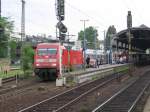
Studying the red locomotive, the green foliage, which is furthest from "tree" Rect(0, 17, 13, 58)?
the red locomotive

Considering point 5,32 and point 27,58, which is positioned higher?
point 5,32

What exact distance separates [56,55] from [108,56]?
56498mm

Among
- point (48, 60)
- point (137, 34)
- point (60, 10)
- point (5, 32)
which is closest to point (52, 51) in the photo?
point (48, 60)

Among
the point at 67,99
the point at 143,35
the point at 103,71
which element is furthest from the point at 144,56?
the point at 67,99

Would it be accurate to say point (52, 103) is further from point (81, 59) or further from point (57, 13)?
point (81, 59)

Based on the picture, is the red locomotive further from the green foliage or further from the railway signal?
the railway signal

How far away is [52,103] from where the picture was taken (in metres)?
21.6

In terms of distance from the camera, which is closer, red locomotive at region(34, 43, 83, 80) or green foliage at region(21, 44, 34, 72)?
red locomotive at region(34, 43, 83, 80)

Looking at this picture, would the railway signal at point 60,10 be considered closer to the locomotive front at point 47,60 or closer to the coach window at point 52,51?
the locomotive front at point 47,60

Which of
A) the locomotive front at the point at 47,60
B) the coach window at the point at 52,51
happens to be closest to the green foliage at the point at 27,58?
the locomotive front at the point at 47,60

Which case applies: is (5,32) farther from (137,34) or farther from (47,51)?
(137,34)

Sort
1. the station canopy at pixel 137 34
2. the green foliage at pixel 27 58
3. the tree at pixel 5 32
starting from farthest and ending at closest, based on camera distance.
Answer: the station canopy at pixel 137 34 < the tree at pixel 5 32 < the green foliage at pixel 27 58

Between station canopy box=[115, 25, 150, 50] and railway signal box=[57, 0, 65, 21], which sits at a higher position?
railway signal box=[57, 0, 65, 21]

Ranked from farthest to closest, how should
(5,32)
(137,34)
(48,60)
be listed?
(137,34), (5,32), (48,60)
